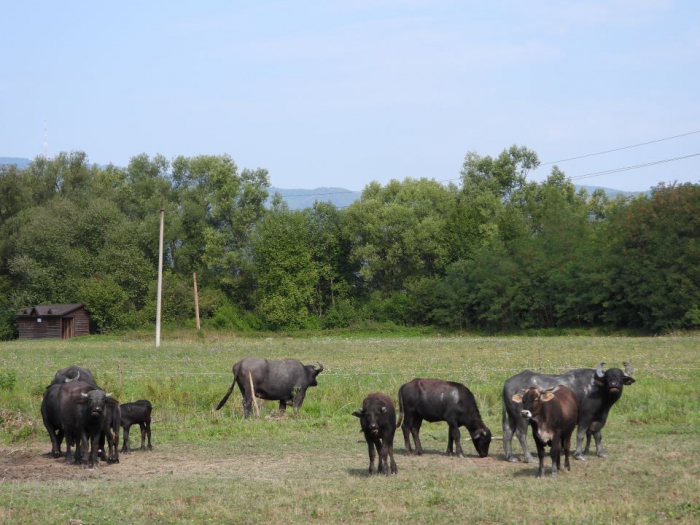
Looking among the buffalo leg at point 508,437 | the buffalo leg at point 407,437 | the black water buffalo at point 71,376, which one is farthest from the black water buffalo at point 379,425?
the black water buffalo at point 71,376

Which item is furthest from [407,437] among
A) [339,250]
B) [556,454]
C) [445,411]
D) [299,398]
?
[339,250]

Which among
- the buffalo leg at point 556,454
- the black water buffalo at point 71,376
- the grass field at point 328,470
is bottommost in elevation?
the grass field at point 328,470

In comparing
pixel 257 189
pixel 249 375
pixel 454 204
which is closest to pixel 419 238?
pixel 454 204

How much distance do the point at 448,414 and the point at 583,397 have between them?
2747 millimetres

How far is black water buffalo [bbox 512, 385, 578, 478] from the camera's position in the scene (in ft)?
48.2

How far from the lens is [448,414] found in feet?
57.6

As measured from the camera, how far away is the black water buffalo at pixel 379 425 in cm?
1504

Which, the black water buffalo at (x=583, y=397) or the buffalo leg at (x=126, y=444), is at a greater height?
the black water buffalo at (x=583, y=397)

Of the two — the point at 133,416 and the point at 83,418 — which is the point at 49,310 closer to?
the point at 133,416

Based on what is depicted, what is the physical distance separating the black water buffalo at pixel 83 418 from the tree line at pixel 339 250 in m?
52.8

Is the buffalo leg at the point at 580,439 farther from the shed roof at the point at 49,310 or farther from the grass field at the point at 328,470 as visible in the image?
the shed roof at the point at 49,310

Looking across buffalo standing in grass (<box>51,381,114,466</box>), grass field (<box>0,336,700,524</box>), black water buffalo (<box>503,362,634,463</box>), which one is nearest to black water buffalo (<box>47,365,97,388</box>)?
grass field (<box>0,336,700,524</box>)

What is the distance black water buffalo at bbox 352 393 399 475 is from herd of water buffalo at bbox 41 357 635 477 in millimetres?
18

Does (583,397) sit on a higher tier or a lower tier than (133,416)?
higher
